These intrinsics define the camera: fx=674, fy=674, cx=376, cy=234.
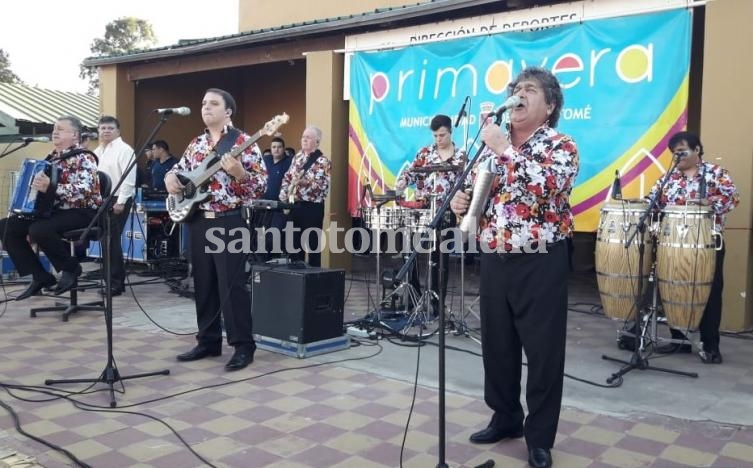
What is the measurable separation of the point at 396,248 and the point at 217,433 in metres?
3.84

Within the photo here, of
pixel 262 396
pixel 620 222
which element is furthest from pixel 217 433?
pixel 620 222

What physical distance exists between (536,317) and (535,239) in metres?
0.35

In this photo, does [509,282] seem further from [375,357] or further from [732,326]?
[732,326]

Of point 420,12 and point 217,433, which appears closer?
point 217,433

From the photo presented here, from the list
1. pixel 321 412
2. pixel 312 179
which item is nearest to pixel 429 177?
pixel 312 179

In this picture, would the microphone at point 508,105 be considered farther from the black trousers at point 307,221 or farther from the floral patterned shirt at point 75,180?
the black trousers at point 307,221

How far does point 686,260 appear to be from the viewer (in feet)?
15.7

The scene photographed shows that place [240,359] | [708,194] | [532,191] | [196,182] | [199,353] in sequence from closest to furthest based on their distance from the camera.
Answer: [532,191], [196,182], [240,359], [199,353], [708,194]

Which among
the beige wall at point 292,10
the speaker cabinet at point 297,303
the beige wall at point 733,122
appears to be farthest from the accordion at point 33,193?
the beige wall at point 292,10

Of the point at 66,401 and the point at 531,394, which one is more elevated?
the point at 531,394

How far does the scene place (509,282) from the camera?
10.0 feet

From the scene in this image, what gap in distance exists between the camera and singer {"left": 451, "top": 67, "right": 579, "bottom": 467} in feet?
9.55

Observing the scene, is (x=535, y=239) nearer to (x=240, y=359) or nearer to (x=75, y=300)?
(x=240, y=359)

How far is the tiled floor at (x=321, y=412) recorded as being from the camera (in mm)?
3146
